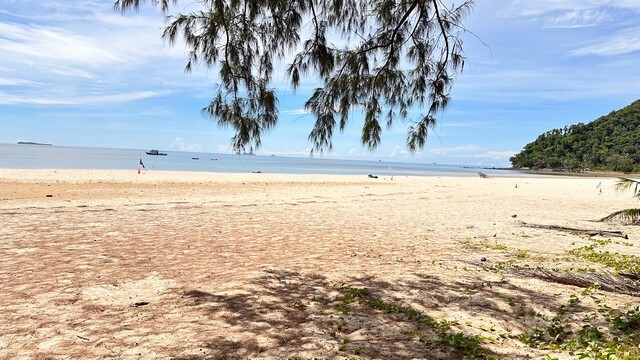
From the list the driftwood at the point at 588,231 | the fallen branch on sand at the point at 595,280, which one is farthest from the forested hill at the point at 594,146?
the fallen branch on sand at the point at 595,280

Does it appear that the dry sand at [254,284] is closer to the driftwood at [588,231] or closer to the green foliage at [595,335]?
the green foliage at [595,335]

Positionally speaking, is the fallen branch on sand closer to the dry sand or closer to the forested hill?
the dry sand

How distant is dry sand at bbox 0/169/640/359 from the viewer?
4.06m

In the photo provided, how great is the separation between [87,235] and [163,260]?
3413 mm

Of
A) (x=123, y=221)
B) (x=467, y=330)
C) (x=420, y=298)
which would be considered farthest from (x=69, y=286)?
(x=123, y=221)

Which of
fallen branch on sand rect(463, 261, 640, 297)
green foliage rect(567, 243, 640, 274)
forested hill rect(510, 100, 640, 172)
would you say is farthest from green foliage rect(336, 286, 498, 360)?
forested hill rect(510, 100, 640, 172)

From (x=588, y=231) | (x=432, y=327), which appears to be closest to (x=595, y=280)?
(x=432, y=327)

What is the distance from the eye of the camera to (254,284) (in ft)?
20.1

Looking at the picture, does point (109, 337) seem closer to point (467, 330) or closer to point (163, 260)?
point (163, 260)

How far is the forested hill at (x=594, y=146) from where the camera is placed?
367ft

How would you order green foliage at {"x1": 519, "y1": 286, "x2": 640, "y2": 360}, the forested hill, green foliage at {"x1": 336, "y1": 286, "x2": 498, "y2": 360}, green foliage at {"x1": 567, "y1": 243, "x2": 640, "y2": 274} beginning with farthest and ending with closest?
the forested hill < green foliage at {"x1": 567, "y1": 243, "x2": 640, "y2": 274} < green foliage at {"x1": 336, "y1": 286, "x2": 498, "y2": 360} < green foliage at {"x1": 519, "y1": 286, "x2": 640, "y2": 360}

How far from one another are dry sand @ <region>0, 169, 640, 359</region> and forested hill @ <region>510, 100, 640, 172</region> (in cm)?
11857

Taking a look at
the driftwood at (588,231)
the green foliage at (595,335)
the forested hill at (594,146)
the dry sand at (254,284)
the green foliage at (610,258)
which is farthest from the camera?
the forested hill at (594,146)

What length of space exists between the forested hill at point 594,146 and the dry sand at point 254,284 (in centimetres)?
11857
